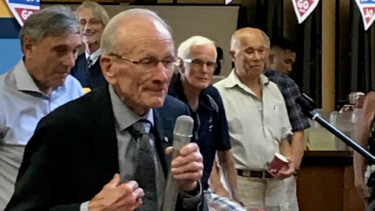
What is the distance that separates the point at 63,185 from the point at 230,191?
1902 millimetres

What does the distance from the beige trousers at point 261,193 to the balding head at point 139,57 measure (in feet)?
6.82

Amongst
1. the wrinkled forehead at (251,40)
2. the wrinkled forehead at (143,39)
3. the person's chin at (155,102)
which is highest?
the wrinkled forehead at (143,39)

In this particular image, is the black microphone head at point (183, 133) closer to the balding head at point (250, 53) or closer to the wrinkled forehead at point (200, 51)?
the wrinkled forehead at point (200, 51)

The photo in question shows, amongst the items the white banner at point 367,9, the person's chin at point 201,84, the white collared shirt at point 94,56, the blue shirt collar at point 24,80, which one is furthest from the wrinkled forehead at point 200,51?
the white banner at point 367,9

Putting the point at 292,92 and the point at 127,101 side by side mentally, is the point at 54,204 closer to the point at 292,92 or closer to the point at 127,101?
the point at 127,101

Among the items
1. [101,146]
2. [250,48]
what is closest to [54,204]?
[101,146]

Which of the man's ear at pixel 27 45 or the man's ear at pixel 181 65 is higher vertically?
the man's ear at pixel 27 45

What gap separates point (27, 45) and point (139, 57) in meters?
0.84

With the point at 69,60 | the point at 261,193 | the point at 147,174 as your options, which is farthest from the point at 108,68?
the point at 261,193

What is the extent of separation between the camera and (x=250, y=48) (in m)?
3.76

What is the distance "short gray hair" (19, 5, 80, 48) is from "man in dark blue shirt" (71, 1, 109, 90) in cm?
92

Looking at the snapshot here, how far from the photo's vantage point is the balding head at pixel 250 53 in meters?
3.74

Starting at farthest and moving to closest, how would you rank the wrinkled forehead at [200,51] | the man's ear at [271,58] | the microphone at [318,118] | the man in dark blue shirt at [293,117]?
the man's ear at [271,58]
the man in dark blue shirt at [293,117]
the wrinkled forehead at [200,51]
the microphone at [318,118]

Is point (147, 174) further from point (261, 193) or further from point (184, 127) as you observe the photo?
point (261, 193)
